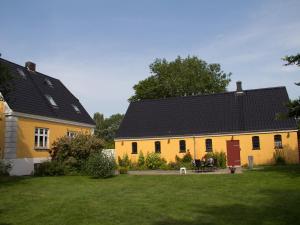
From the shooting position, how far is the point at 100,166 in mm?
23000

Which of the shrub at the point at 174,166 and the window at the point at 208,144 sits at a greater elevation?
the window at the point at 208,144

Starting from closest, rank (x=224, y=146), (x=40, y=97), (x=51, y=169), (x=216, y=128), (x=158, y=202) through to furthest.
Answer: (x=158, y=202) < (x=51, y=169) < (x=40, y=97) < (x=224, y=146) < (x=216, y=128)

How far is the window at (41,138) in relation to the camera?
27.6 m

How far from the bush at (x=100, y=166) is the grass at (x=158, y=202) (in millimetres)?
3479

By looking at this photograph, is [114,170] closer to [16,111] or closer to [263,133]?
[16,111]

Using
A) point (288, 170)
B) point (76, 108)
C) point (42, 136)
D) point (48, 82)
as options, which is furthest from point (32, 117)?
point (288, 170)

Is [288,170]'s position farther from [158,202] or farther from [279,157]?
[158,202]

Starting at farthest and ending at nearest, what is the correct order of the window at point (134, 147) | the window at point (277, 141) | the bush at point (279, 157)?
the window at point (134, 147) < the window at point (277, 141) < the bush at point (279, 157)

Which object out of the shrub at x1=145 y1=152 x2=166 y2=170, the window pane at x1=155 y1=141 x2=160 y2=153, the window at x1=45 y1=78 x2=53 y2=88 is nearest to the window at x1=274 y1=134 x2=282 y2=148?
the shrub at x1=145 y1=152 x2=166 y2=170

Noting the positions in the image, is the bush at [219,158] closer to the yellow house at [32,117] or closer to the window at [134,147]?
the window at [134,147]

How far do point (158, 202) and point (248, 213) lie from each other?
353 centimetres

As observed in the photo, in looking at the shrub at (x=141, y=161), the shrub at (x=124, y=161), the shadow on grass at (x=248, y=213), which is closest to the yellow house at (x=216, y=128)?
the shrub at (x=124, y=161)

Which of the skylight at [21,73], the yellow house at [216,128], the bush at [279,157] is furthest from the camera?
the yellow house at [216,128]

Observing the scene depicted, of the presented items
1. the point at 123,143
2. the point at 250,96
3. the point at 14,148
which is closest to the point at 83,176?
the point at 14,148
